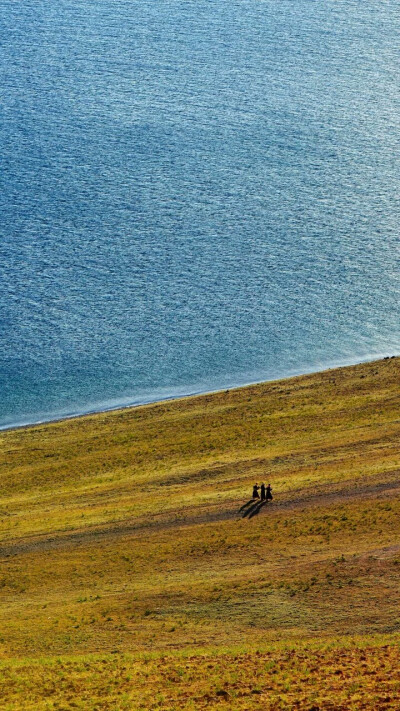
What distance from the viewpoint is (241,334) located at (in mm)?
79688

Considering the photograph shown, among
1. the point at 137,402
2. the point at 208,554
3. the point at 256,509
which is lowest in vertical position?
the point at 208,554

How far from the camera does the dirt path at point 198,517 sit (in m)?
49.2

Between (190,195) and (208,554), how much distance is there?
211 ft

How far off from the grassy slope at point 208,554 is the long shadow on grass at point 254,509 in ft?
1.75

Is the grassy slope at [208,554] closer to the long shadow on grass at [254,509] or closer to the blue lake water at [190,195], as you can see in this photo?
the long shadow on grass at [254,509]

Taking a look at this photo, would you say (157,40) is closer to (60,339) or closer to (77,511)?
(60,339)

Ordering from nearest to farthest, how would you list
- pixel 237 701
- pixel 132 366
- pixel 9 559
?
pixel 237 701, pixel 9 559, pixel 132 366

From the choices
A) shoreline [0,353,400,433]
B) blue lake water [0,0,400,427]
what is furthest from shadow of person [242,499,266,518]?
blue lake water [0,0,400,427]

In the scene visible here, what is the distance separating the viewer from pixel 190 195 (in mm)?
104438

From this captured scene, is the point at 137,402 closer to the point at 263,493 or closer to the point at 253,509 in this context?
the point at 263,493

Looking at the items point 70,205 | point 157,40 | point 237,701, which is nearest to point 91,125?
point 70,205

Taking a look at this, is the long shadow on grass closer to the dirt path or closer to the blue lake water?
the dirt path

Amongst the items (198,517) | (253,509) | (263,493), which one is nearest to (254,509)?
(253,509)

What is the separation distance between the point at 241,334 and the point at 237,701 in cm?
4938
